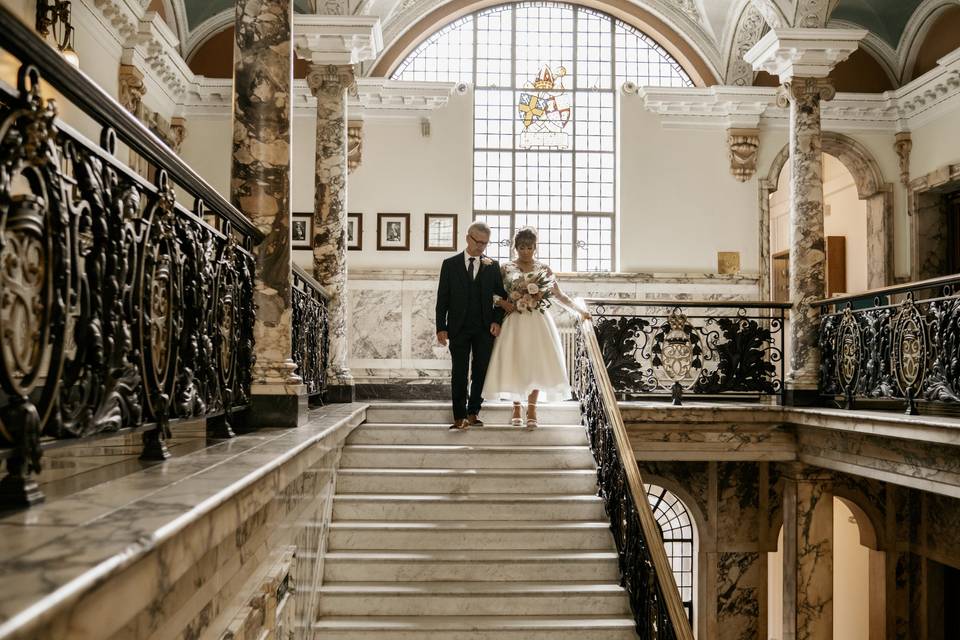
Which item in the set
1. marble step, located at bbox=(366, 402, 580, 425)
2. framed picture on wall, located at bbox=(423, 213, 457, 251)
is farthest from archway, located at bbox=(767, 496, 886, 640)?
framed picture on wall, located at bbox=(423, 213, 457, 251)

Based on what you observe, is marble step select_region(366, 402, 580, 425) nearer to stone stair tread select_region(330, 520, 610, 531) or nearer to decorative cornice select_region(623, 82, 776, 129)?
stone stair tread select_region(330, 520, 610, 531)

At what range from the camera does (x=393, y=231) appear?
15266mm

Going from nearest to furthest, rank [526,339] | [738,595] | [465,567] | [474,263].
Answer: [465,567]
[474,263]
[526,339]
[738,595]

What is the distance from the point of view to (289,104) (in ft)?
20.5

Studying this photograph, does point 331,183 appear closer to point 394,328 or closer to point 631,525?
point 394,328

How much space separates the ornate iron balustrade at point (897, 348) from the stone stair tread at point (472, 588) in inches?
133

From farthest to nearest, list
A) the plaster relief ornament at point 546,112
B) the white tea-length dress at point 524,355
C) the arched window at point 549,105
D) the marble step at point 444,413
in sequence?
the plaster relief ornament at point 546,112, the arched window at point 549,105, the marble step at point 444,413, the white tea-length dress at point 524,355

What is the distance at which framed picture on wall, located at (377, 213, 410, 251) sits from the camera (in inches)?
599

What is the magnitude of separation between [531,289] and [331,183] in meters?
3.36

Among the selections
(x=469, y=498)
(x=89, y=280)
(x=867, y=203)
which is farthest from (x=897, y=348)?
(x=867, y=203)

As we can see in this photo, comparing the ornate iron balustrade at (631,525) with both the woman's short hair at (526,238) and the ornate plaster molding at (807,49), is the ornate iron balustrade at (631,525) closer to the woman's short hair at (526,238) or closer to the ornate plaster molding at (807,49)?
Answer: the woman's short hair at (526,238)

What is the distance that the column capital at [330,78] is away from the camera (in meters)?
10.8

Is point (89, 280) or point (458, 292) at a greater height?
point (458, 292)

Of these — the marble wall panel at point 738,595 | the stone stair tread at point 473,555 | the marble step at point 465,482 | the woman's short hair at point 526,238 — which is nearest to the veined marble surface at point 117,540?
the stone stair tread at point 473,555
